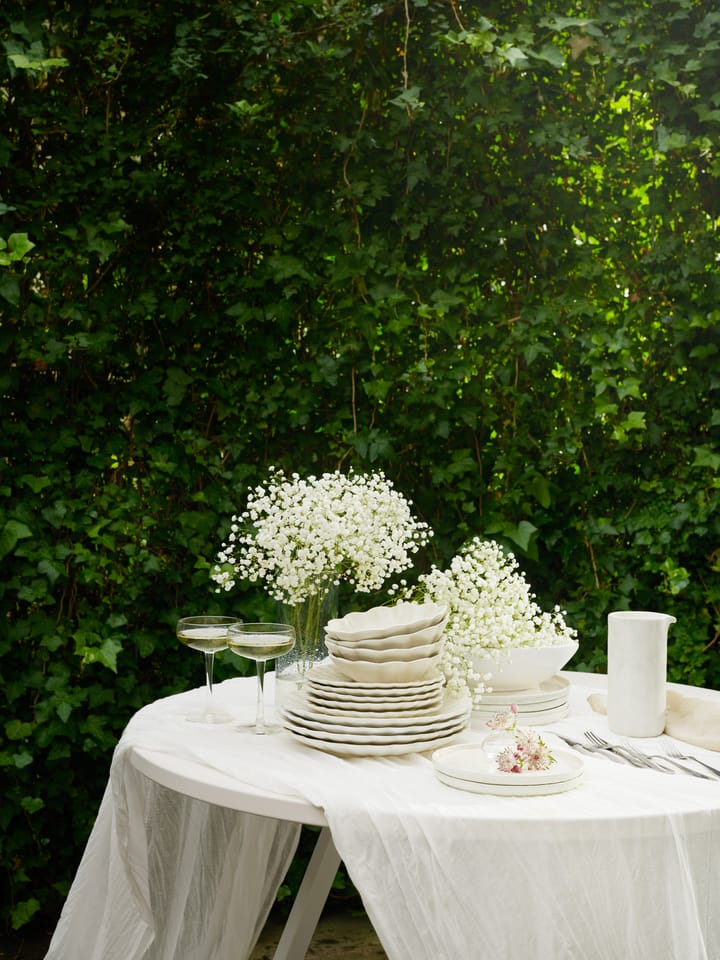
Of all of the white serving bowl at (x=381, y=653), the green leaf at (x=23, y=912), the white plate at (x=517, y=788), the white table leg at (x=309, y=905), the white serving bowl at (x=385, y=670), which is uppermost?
the white serving bowl at (x=381, y=653)

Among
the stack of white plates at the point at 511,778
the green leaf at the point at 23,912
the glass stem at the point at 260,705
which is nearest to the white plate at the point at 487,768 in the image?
the stack of white plates at the point at 511,778

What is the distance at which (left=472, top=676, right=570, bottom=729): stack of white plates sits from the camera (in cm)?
163

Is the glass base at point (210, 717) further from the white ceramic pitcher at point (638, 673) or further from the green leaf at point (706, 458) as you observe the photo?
the green leaf at point (706, 458)

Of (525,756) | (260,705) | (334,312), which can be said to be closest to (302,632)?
(260,705)

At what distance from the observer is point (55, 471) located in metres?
2.69

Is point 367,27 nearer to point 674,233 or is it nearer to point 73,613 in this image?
point 674,233

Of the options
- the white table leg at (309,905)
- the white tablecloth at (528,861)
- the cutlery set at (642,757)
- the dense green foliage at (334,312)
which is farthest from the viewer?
the dense green foliage at (334,312)

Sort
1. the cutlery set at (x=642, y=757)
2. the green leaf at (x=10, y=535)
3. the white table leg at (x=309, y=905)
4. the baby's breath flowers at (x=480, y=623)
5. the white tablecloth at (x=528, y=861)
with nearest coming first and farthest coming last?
the white tablecloth at (x=528, y=861) < the cutlery set at (x=642, y=757) < the baby's breath flowers at (x=480, y=623) < the white table leg at (x=309, y=905) < the green leaf at (x=10, y=535)

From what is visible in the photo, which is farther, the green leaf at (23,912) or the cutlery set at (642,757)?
the green leaf at (23,912)

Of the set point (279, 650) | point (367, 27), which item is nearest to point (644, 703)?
point (279, 650)

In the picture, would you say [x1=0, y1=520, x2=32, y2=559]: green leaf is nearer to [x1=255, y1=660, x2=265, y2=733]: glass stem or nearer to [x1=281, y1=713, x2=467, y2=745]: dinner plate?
[x1=255, y1=660, x2=265, y2=733]: glass stem

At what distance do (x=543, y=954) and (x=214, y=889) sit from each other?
924 mm

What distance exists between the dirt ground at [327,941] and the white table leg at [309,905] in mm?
887

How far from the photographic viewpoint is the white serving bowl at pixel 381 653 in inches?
57.9
